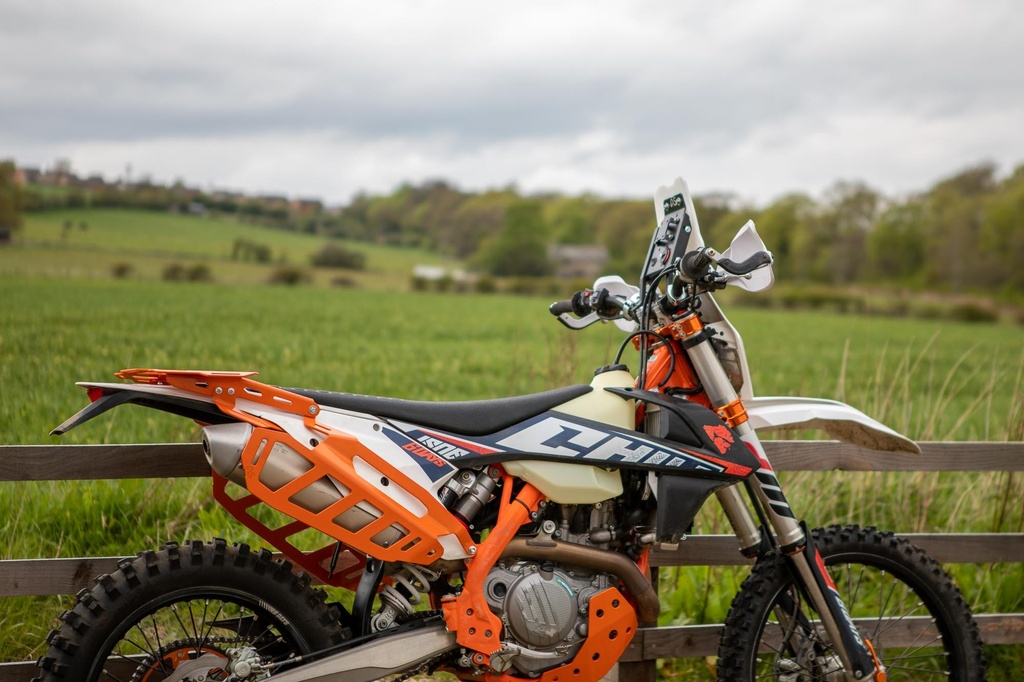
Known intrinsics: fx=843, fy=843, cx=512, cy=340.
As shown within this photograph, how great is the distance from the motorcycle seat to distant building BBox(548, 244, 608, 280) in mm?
30164

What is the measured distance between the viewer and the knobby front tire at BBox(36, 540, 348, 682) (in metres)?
2.18

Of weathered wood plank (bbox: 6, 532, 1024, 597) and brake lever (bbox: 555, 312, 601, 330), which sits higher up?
brake lever (bbox: 555, 312, 601, 330)

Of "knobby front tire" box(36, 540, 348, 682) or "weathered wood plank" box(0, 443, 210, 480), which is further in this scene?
"weathered wood plank" box(0, 443, 210, 480)

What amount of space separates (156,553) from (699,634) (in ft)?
6.99

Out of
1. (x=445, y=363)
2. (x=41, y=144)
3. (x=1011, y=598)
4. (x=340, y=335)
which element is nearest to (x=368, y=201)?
(x=340, y=335)

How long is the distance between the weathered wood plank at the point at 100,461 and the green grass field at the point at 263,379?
887 millimetres

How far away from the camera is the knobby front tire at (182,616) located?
2.18 m

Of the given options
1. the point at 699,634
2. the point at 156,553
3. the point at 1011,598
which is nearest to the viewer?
the point at 156,553

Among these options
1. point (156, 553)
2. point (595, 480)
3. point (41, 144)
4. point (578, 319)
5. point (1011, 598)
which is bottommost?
point (1011, 598)

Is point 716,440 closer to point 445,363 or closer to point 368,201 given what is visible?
point 445,363

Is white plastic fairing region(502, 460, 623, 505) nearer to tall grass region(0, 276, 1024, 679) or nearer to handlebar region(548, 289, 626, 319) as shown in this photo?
handlebar region(548, 289, 626, 319)

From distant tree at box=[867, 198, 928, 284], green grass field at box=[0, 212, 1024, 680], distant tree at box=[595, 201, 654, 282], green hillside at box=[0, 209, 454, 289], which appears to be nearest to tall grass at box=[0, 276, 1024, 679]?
green grass field at box=[0, 212, 1024, 680]

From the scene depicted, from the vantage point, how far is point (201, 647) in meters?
2.37

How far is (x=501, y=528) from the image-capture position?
242 cm
